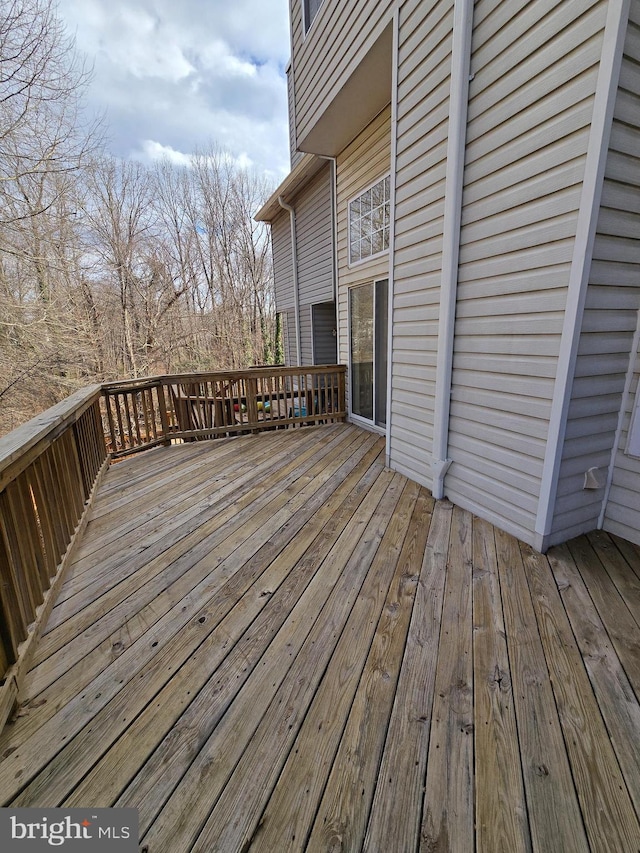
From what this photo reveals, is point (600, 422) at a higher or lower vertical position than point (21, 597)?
higher

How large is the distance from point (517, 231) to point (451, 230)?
0.49m

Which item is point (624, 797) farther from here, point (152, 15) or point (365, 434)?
point (152, 15)

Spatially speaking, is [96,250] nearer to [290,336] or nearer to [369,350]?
[290,336]

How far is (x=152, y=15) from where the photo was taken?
706 centimetres

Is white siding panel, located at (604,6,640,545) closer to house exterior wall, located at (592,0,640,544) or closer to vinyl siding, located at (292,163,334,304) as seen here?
house exterior wall, located at (592,0,640,544)

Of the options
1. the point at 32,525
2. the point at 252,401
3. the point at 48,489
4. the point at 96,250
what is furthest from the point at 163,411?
the point at 96,250

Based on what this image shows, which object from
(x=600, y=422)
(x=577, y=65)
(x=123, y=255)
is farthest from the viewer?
(x=123, y=255)

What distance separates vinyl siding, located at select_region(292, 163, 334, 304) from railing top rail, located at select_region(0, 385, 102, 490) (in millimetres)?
4371

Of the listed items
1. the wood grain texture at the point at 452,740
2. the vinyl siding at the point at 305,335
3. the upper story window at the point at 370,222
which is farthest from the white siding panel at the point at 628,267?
the vinyl siding at the point at 305,335

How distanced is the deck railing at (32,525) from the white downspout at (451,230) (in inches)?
94.1

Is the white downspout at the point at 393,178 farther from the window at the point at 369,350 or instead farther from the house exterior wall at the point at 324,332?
the house exterior wall at the point at 324,332

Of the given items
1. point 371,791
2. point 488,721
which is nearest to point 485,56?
point 488,721

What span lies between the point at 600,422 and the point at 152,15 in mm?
10561

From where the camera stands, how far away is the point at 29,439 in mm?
1537
